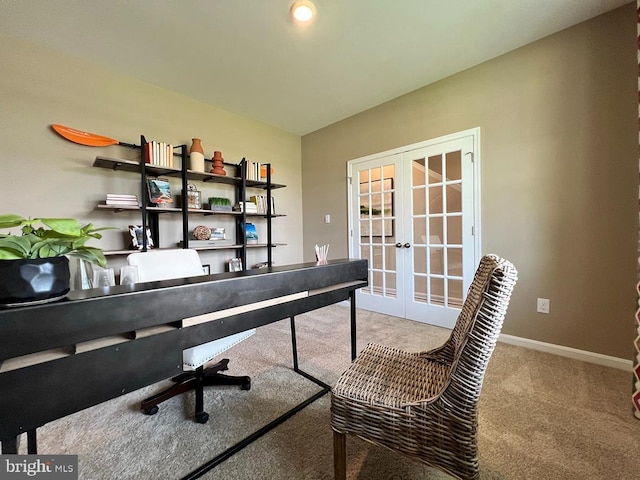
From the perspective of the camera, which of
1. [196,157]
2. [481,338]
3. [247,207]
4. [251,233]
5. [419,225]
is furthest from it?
[251,233]

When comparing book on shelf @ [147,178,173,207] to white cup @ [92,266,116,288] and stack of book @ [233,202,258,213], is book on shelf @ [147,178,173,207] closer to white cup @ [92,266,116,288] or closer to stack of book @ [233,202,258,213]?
stack of book @ [233,202,258,213]

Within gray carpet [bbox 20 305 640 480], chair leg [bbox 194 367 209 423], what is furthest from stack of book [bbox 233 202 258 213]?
chair leg [bbox 194 367 209 423]

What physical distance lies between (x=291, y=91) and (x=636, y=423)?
3586 mm

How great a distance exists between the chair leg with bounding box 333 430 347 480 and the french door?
7.06 feet

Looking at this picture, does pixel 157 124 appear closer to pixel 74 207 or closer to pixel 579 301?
pixel 74 207

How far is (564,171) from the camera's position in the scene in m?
2.13

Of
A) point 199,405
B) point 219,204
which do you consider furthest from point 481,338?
point 219,204

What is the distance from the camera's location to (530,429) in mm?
1349

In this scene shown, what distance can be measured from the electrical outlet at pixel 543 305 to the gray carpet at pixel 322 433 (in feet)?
1.37

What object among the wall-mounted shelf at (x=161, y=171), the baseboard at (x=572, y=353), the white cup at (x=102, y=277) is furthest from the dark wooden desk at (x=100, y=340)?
the baseboard at (x=572, y=353)

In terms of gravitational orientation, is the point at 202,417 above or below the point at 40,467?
below

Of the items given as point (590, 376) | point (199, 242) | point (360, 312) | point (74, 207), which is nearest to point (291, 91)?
point (199, 242)

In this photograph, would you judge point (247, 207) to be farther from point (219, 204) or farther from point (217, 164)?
point (217, 164)

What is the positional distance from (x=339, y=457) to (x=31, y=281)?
1.07 meters
